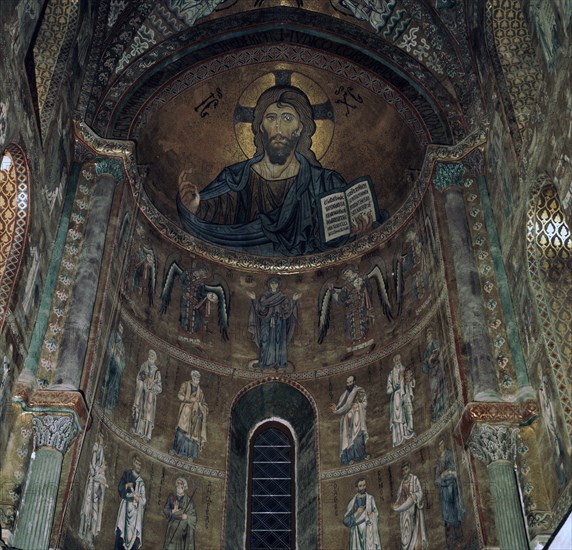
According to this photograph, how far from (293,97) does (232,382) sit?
6.94m

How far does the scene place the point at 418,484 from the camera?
14.9m

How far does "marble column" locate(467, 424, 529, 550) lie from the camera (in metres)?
12.2

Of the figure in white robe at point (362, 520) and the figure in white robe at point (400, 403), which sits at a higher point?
the figure in white robe at point (400, 403)

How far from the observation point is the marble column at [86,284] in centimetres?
1382

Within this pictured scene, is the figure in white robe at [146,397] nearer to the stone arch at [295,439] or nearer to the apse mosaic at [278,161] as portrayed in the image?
the stone arch at [295,439]

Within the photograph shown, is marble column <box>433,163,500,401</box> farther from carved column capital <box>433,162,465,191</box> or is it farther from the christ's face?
the christ's face

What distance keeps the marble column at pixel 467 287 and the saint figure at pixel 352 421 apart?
284 centimetres

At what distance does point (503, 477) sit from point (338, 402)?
4.69 meters

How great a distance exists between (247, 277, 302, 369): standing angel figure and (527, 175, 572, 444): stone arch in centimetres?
569

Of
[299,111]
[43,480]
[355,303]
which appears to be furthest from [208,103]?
[43,480]

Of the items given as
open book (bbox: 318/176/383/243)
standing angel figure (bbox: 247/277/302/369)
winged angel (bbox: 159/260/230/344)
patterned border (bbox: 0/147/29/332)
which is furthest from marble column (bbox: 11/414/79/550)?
open book (bbox: 318/176/383/243)

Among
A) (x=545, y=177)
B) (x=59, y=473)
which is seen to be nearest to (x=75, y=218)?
(x=59, y=473)

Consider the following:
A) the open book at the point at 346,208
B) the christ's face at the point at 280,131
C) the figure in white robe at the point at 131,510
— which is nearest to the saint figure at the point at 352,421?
the figure in white robe at the point at 131,510

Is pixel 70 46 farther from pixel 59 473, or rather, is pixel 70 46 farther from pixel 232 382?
pixel 59 473
